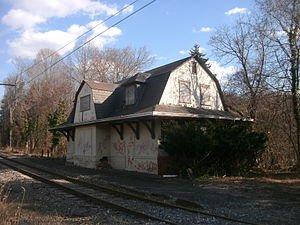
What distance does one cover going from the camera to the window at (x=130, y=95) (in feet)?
90.5

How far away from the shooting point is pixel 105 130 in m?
29.5

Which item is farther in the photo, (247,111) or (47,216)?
(247,111)

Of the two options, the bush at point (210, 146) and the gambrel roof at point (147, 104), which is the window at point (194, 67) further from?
the bush at point (210, 146)

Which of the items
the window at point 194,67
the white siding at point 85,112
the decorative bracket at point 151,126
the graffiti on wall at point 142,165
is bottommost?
the graffiti on wall at point 142,165

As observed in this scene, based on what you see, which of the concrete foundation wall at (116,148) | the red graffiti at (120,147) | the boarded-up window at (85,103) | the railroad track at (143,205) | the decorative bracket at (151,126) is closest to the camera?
the railroad track at (143,205)

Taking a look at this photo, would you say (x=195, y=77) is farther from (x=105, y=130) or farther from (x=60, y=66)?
(x=60, y=66)

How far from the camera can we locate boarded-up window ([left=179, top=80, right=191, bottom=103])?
26444 millimetres

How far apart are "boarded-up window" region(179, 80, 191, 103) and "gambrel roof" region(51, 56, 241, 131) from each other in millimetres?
936

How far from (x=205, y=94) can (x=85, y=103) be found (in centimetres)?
908

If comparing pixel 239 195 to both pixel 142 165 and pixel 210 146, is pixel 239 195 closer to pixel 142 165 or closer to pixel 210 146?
pixel 210 146

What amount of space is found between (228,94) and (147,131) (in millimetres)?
11088

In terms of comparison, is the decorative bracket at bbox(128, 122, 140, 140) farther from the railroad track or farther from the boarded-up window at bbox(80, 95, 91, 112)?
the railroad track

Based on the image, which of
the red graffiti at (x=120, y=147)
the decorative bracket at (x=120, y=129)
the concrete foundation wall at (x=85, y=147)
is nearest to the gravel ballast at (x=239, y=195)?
the red graffiti at (x=120, y=147)

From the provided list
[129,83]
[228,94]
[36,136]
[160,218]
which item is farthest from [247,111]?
A: [36,136]
